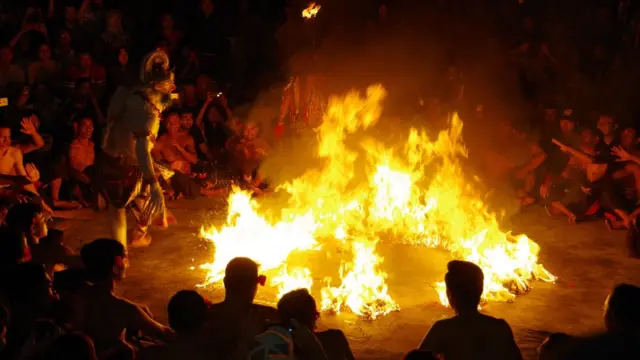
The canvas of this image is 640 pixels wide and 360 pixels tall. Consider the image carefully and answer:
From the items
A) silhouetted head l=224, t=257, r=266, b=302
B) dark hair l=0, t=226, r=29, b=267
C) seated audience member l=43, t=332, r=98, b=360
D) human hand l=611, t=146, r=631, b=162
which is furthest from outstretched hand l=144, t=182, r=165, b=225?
human hand l=611, t=146, r=631, b=162

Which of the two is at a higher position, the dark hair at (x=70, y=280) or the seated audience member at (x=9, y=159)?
the seated audience member at (x=9, y=159)

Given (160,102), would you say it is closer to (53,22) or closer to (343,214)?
(343,214)

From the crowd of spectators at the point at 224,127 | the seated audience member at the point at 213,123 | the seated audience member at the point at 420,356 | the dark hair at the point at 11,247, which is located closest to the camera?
the seated audience member at the point at 420,356

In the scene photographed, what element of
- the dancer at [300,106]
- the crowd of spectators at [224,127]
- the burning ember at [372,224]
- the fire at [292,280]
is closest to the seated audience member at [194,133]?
the crowd of spectators at [224,127]

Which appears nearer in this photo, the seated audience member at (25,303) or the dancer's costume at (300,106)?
the seated audience member at (25,303)

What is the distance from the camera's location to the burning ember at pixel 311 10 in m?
15.4

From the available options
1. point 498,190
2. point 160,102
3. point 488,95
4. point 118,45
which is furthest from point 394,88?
point 160,102

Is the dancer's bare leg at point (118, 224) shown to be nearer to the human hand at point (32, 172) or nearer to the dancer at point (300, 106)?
the human hand at point (32, 172)

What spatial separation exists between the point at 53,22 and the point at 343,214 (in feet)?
26.2

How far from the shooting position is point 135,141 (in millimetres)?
7777

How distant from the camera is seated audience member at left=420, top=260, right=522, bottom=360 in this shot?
4000 millimetres

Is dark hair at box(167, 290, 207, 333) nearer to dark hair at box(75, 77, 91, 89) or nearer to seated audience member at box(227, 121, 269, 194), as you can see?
seated audience member at box(227, 121, 269, 194)

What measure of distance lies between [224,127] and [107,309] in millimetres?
9192

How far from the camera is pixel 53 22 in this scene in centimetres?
1345
